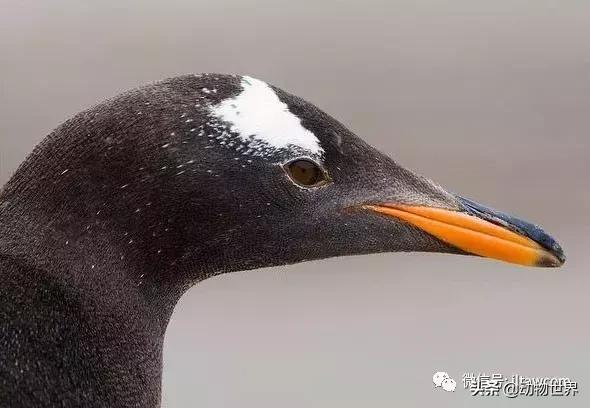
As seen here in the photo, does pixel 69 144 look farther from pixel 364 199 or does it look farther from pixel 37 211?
pixel 364 199

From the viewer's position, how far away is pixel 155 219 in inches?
17.1

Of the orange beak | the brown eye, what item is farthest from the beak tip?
the brown eye

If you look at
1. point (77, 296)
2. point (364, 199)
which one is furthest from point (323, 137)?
point (77, 296)

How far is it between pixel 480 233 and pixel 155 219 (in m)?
0.18

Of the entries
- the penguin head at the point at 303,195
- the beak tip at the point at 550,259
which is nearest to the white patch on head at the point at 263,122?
the penguin head at the point at 303,195

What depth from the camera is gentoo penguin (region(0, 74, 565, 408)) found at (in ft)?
1.37

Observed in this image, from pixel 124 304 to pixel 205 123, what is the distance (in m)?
→ 0.10

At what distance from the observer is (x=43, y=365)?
417mm

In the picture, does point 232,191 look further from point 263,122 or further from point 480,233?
point 480,233

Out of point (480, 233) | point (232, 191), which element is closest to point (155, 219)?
point (232, 191)

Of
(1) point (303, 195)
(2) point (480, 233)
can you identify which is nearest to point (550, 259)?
(2) point (480, 233)

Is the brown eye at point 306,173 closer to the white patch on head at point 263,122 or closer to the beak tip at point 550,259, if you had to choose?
the white patch on head at point 263,122

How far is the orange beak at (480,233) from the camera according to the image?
1.61 feet

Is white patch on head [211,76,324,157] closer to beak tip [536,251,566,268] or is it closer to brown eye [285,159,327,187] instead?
brown eye [285,159,327,187]
